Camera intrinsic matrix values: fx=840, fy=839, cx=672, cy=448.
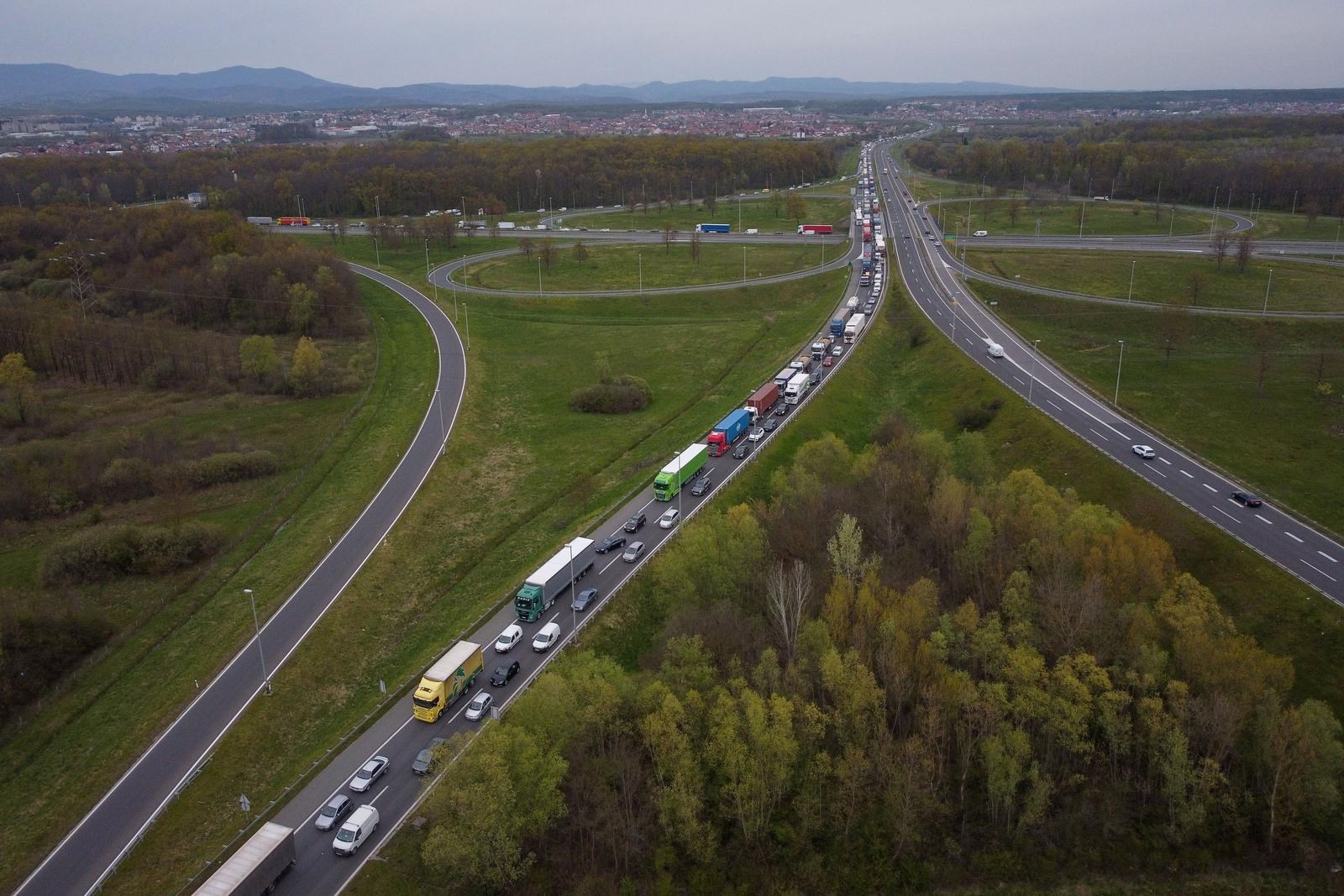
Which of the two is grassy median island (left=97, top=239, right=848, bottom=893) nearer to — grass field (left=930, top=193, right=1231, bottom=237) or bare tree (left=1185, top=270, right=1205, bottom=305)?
bare tree (left=1185, top=270, right=1205, bottom=305)

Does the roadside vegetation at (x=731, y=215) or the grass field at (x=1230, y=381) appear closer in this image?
the grass field at (x=1230, y=381)

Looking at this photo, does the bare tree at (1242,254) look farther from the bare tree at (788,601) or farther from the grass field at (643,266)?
the bare tree at (788,601)

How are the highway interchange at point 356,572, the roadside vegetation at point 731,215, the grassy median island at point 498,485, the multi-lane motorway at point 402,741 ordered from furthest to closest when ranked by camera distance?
the roadside vegetation at point 731,215, the grassy median island at point 498,485, the highway interchange at point 356,572, the multi-lane motorway at point 402,741

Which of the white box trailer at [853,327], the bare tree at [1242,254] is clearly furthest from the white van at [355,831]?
Answer: the bare tree at [1242,254]

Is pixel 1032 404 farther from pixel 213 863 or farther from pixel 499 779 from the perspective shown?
pixel 213 863

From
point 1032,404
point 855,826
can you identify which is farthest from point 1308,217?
point 855,826
